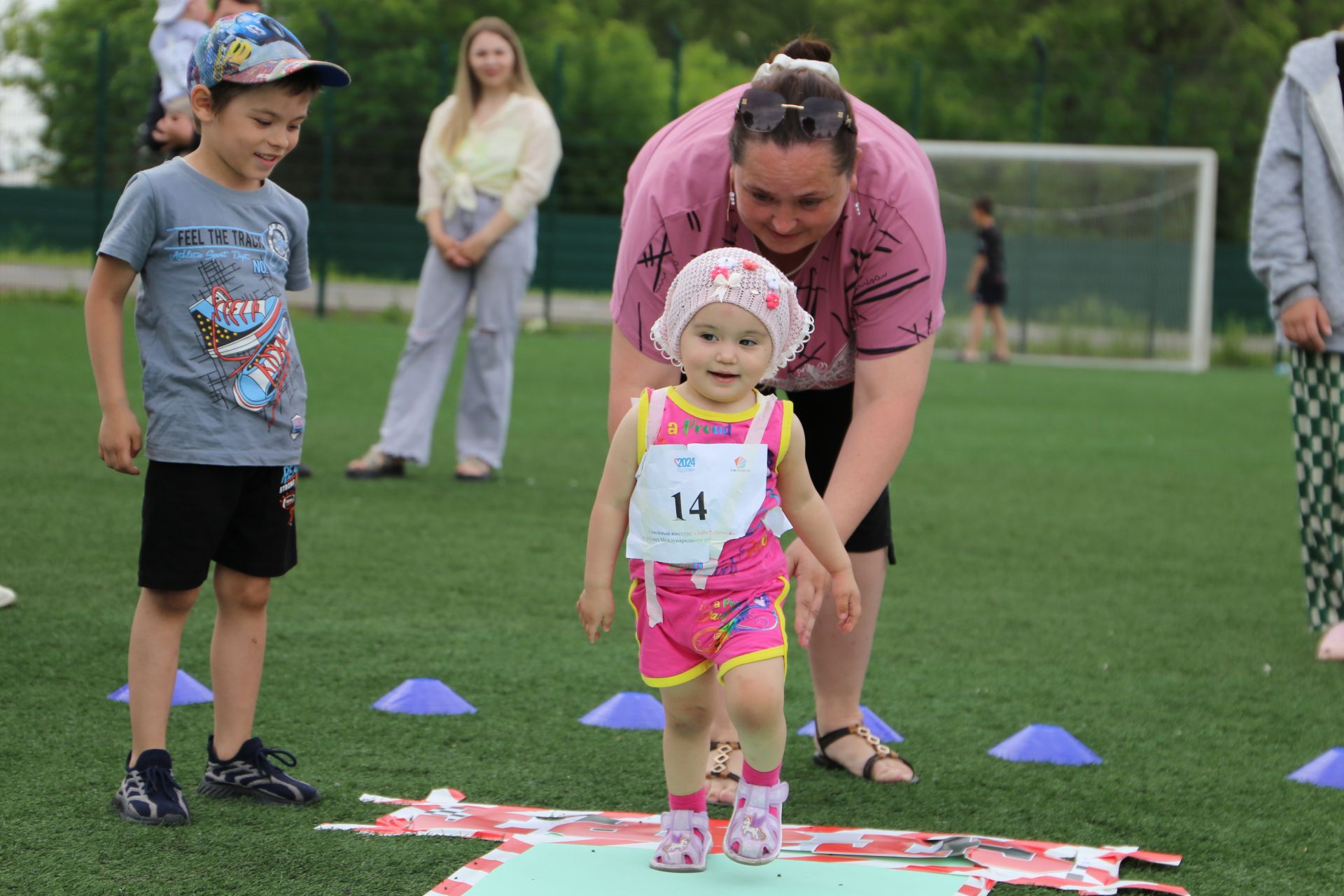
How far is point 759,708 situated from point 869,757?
34.6 inches

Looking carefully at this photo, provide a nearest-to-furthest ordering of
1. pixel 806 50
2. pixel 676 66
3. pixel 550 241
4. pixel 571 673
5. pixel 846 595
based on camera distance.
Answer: pixel 846 595, pixel 806 50, pixel 571 673, pixel 676 66, pixel 550 241

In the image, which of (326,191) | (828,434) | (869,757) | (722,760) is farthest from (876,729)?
(326,191)

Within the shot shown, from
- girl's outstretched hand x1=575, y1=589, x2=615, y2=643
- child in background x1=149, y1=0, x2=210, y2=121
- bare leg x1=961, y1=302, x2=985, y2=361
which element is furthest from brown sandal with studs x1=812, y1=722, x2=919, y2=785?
bare leg x1=961, y1=302, x2=985, y2=361

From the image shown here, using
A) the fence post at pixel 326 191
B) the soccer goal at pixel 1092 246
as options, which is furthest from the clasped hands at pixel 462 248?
the soccer goal at pixel 1092 246

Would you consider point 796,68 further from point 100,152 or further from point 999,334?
point 100,152

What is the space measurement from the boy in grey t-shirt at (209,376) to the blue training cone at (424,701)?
63 centimetres

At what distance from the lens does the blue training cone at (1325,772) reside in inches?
133

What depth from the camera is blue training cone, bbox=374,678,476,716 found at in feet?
12.1

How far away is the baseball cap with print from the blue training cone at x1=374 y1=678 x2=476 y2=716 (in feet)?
4.91

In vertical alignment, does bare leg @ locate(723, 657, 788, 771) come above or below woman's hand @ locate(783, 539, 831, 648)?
below

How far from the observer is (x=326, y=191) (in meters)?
20.0

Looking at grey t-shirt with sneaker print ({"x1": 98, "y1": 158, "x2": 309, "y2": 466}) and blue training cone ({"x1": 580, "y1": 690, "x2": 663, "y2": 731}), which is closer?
grey t-shirt with sneaker print ({"x1": 98, "y1": 158, "x2": 309, "y2": 466})

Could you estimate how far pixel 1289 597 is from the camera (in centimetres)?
554

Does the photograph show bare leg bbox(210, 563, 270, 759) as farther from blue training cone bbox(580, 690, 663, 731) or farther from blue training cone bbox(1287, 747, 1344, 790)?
blue training cone bbox(1287, 747, 1344, 790)
